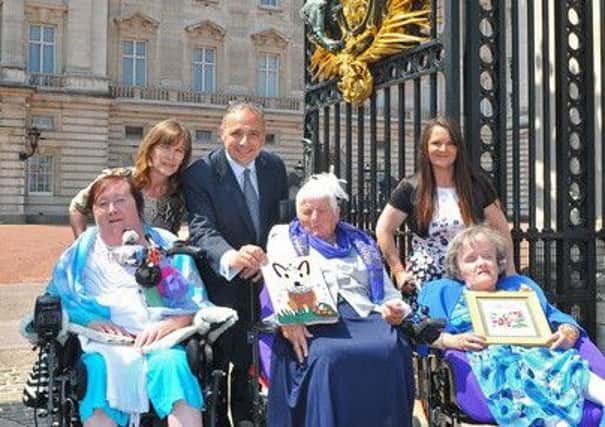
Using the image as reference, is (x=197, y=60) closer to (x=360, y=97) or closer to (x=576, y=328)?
(x=360, y=97)

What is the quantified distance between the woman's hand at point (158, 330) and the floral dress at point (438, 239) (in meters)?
1.45

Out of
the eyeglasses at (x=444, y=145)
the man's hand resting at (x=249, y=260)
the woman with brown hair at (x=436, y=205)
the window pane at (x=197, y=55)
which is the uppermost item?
the window pane at (x=197, y=55)

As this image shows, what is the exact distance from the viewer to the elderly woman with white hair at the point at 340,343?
3383 millimetres

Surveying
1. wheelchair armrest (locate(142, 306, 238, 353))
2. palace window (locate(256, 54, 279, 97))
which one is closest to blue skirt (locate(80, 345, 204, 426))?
wheelchair armrest (locate(142, 306, 238, 353))

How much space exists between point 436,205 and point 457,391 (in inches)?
52.2

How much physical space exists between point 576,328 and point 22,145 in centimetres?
3667

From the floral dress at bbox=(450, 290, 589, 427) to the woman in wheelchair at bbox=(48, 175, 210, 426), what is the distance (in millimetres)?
1319

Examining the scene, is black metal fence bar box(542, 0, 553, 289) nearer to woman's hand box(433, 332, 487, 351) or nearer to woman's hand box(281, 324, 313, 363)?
woman's hand box(433, 332, 487, 351)

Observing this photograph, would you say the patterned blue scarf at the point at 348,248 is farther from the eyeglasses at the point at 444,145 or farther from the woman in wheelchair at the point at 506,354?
the eyeglasses at the point at 444,145

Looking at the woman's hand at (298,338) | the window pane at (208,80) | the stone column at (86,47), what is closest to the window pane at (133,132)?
the stone column at (86,47)

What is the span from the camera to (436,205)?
450 centimetres

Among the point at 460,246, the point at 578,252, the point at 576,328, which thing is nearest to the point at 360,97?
the point at 578,252

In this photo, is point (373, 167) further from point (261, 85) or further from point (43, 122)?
point (261, 85)

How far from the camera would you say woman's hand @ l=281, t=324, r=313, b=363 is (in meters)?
3.51
